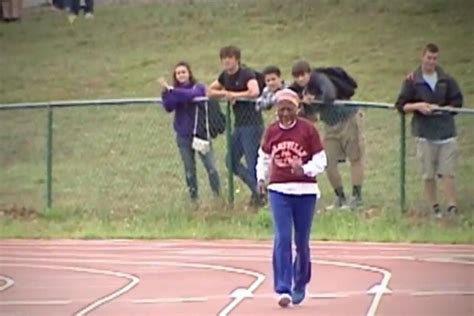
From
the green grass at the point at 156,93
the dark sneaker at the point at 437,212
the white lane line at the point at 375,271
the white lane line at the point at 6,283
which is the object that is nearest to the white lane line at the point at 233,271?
the white lane line at the point at 375,271

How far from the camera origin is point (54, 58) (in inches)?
1417

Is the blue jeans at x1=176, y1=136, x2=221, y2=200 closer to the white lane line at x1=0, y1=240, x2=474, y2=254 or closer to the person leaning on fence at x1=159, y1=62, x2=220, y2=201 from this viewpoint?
the person leaning on fence at x1=159, y1=62, x2=220, y2=201

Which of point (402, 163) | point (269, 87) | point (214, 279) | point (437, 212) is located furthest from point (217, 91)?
point (214, 279)

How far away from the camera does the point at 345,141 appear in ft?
68.2

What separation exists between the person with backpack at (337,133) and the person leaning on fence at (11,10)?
18177 mm

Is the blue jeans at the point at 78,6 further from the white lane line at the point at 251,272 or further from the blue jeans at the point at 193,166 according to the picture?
the white lane line at the point at 251,272

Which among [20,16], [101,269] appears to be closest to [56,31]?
[20,16]

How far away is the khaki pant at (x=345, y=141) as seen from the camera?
20750 mm

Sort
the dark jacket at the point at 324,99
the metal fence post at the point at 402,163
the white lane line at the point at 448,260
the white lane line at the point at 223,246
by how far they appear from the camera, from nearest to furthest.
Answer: the white lane line at the point at 448,260
the white lane line at the point at 223,246
the dark jacket at the point at 324,99
the metal fence post at the point at 402,163

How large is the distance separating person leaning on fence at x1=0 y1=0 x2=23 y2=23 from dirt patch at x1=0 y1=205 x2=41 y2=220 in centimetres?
1617

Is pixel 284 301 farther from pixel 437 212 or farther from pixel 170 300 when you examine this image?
pixel 437 212

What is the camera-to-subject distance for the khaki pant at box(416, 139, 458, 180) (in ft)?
64.7

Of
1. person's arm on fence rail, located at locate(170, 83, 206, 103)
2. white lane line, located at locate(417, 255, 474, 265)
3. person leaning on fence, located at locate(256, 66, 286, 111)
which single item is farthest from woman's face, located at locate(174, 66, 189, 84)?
white lane line, located at locate(417, 255, 474, 265)

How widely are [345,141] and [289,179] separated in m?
6.97
